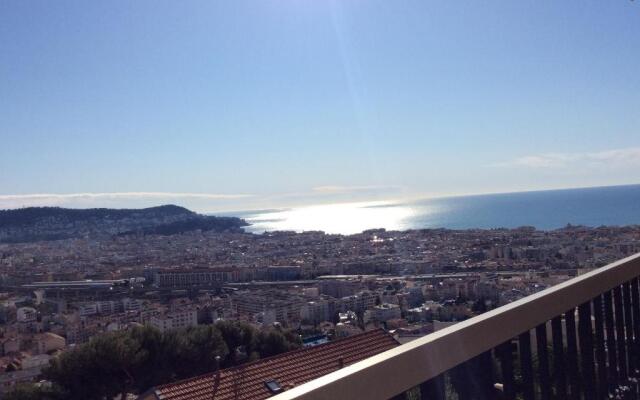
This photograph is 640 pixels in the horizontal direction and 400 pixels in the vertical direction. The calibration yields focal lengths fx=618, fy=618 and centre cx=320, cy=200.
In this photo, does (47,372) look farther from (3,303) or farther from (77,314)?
(3,303)

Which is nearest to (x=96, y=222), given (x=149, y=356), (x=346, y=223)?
(x=346, y=223)

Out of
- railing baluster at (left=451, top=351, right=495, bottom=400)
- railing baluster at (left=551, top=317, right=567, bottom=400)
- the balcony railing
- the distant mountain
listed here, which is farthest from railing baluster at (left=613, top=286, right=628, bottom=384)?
the distant mountain

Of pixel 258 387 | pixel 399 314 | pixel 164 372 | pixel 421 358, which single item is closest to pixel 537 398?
pixel 421 358

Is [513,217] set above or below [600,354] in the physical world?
below

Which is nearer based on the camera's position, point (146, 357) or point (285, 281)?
point (146, 357)

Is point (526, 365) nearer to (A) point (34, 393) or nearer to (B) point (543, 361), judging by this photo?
(B) point (543, 361)

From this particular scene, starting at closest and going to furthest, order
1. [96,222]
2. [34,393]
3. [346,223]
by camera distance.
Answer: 1. [34,393]
2. [96,222]
3. [346,223]
